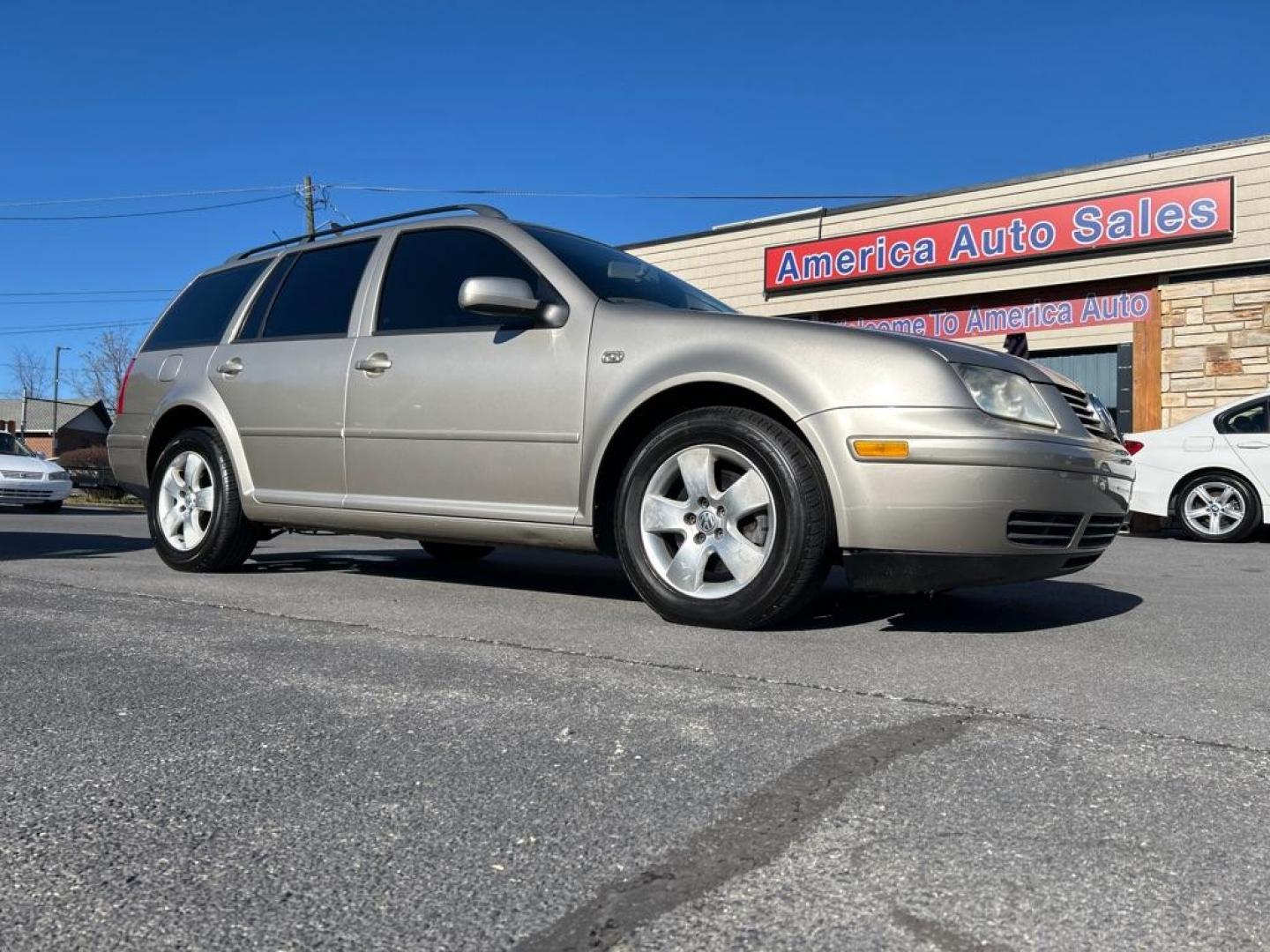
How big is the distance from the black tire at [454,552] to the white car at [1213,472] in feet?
21.6

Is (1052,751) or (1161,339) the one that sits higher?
(1161,339)

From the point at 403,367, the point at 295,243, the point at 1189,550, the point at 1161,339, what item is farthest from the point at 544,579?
the point at 1161,339

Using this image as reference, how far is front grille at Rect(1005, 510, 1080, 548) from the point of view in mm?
3414

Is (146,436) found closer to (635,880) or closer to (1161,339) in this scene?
(635,880)

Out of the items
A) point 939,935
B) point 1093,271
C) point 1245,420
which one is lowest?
point 939,935

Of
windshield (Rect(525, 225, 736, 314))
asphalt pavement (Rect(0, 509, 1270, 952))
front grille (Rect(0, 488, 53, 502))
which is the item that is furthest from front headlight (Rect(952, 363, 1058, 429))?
front grille (Rect(0, 488, 53, 502))

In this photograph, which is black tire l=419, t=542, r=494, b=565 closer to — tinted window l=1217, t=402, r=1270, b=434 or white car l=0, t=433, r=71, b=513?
tinted window l=1217, t=402, r=1270, b=434

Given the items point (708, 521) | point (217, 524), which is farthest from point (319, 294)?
point (708, 521)

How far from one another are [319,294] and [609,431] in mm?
1991

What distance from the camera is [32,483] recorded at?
15.7m

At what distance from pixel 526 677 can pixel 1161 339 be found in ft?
46.9

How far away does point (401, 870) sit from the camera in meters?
1.56

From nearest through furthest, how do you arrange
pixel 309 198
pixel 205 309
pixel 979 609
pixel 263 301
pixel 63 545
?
pixel 979 609 < pixel 263 301 < pixel 205 309 < pixel 63 545 < pixel 309 198

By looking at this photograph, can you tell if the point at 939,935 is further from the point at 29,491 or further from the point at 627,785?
the point at 29,491
